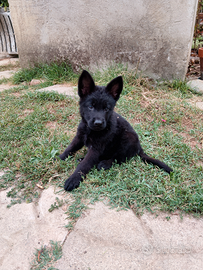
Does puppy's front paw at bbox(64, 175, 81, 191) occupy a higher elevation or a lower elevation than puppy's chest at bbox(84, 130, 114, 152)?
lower

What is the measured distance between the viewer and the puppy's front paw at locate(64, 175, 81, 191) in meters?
2.38

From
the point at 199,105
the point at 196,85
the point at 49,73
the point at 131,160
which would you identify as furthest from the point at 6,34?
the point at 131,160

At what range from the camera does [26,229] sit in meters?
1.99

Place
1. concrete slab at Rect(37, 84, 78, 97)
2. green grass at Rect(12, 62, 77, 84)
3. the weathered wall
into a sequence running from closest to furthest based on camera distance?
the weathered wall
concrete slab at Rect(37, 84, 78, 97)
green grass at Rect(12, 62, 77, 84)

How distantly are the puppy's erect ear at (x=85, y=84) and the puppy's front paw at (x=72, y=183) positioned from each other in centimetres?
99

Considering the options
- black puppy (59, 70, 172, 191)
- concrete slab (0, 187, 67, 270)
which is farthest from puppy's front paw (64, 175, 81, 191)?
concrete slab (0, 187, 67, 270)

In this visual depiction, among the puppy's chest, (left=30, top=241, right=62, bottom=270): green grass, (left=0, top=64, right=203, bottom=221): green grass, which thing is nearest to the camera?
(left=30, top=241, right=62, bottom=270): green grass

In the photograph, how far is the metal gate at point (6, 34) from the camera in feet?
31.2

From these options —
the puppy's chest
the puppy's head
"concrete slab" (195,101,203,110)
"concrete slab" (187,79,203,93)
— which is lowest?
"concrete slab" (195,101,203,110)

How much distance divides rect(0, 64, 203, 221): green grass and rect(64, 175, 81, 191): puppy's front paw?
0.06 m

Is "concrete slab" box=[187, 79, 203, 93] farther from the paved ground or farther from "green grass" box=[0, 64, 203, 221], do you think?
the paved ground

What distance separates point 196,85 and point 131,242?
14.5 feet

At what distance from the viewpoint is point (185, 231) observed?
6.48ft

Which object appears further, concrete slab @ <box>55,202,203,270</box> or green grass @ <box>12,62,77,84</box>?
green grass @ <box>12,62,77,84</box>
